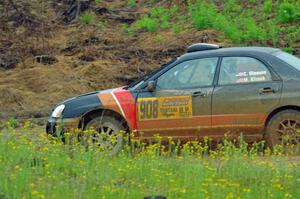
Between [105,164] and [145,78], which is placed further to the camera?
[145,78]

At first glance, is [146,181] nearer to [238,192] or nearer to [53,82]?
[238,192]

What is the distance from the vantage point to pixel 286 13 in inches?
842

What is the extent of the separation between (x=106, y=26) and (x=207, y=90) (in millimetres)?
13523

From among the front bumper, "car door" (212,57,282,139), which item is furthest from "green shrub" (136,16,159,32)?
"car door" (212,57,282,139)

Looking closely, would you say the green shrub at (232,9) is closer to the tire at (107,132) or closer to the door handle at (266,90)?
the tire at (107,132)

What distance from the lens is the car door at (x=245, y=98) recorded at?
11094mm

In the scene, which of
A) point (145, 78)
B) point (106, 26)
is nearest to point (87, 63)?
point (106, 26)

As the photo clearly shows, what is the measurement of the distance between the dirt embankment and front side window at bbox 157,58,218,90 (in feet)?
20.6

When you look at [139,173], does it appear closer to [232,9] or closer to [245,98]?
[245,98]

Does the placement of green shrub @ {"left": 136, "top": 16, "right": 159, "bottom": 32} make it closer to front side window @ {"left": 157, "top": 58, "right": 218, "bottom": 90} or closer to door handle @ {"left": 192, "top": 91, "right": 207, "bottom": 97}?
front side window @ {"left": 157, "top": 58, "right": 218, "bottom": 90}

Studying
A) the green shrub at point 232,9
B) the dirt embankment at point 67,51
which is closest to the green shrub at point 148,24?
the dirt embankment at point 67,51

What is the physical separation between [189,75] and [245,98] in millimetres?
946

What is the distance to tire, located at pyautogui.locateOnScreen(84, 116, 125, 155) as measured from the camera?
1046 centimetres

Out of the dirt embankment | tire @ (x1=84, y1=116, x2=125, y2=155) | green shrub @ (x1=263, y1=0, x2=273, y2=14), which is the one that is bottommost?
tire @ (x1=84, y1=116, x2=125, y2=155)
